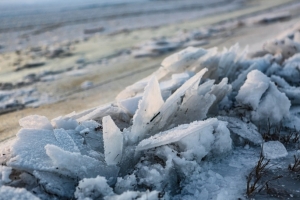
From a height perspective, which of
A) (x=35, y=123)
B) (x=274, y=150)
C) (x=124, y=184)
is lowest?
(x=274, y=150)

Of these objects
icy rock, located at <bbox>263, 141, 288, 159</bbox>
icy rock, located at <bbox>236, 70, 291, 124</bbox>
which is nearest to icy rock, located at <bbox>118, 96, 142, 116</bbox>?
icy rock, located at <bbox>236, 70, 291, 124</bbox>

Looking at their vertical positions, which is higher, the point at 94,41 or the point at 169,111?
the point at 169,111

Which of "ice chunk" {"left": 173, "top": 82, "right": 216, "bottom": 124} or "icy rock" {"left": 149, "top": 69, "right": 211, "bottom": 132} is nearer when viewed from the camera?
"icy rock" {"left": 149, "top": 69, "right": 211, "bottom": 132}

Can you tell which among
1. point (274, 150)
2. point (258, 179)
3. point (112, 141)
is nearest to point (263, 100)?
point (274, 150)

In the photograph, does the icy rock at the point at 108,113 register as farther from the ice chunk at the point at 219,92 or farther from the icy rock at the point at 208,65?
the icy rock at the point at 208,65

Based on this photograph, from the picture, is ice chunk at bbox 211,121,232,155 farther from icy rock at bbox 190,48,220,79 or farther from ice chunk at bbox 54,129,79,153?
icy rock at bbox 190,48,220,79

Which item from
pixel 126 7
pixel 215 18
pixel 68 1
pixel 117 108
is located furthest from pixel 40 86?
pixel 68 1

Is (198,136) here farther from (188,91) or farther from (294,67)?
(294,67)

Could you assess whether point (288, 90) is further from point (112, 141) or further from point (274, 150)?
point (112, 141)
